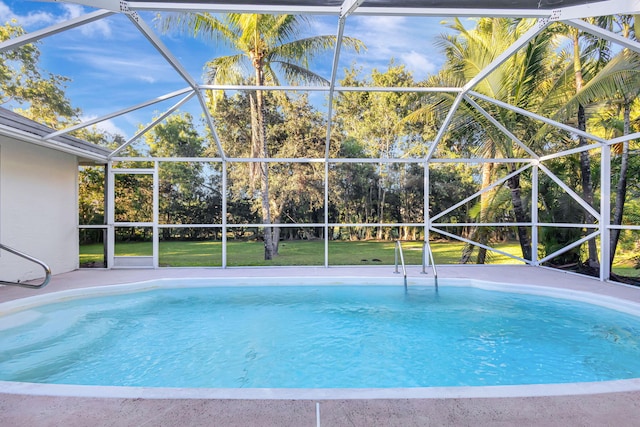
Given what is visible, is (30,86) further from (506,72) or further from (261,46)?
(506,72)

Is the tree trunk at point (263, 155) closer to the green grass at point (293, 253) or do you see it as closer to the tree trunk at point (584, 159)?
the green grass at point (293, 253)

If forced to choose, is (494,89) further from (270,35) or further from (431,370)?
(431,370)

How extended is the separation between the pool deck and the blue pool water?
0.85 metres

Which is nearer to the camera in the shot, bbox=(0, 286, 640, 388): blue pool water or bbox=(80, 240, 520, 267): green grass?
bbox=(0, 286, 640, 388): blue pool water

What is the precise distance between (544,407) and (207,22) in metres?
9.60

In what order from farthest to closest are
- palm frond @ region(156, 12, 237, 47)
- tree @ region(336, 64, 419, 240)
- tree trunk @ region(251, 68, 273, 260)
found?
tree @ region(336, 64, 419, 240) → tree trunk @ region(251, 68, 273, 260) → palm frond @ region(156, 12, 237, 47)

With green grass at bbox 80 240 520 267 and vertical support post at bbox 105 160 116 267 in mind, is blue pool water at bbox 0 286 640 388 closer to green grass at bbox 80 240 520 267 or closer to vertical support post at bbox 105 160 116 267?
vertical support post at bbox 105 160 116 267

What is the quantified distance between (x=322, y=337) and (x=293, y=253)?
8269 millimetres

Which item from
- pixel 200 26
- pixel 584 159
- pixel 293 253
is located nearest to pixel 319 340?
pixel 584 159

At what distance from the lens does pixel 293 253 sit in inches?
487

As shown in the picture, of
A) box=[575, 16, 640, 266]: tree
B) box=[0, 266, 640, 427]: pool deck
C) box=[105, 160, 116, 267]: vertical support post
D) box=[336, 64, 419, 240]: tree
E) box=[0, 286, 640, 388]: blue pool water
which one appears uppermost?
box=[336, 64, 419, 240]: tree

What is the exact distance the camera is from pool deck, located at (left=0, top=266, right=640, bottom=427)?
6.23 ft

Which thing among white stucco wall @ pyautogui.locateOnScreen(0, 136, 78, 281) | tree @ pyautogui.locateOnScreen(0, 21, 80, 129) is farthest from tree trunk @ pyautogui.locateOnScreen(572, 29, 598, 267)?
tree @ pyautogui.locateOnScreen(0, 21, 80, 129)

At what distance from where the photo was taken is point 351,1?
3629mm
